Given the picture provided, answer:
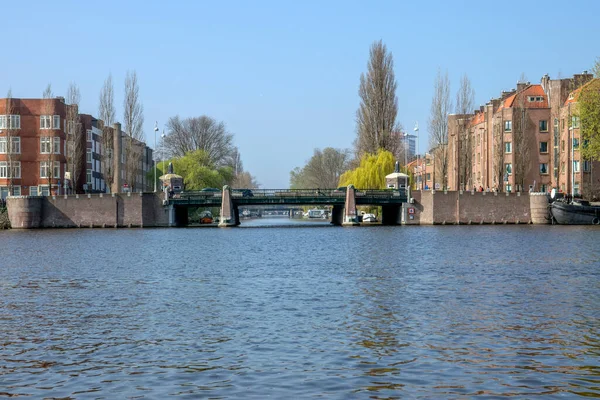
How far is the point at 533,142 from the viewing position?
408 ft

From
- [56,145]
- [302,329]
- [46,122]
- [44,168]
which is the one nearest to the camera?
[302,329]

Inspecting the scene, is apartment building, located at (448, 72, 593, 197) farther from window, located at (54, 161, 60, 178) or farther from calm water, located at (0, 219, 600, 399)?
calm water, located at (0, 219, 600, 399)

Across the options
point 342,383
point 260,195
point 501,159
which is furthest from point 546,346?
point 501,159

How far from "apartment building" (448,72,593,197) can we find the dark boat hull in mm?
7224

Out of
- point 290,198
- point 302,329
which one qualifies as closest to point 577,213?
point 290,198

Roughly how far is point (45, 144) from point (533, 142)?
64.7 meters

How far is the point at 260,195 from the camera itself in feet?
373

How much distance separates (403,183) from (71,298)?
86772 millimetres

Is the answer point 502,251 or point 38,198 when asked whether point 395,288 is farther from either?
point 38,198

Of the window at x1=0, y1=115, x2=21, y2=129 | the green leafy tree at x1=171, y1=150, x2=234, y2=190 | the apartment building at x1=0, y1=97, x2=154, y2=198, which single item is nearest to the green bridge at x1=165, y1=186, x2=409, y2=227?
the apartment building at x1=0, y1=97, x2=154, y2=198

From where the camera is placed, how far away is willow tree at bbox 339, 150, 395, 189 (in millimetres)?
121062

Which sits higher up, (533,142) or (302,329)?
(533,142)

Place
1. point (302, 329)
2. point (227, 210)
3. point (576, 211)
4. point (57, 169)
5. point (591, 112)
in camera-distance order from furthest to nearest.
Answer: point (57, 169) < point (227, 210) < point (576, 211) < point (591, 112) < point (302, 329)

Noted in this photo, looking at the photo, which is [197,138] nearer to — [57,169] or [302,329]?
[57,169]
